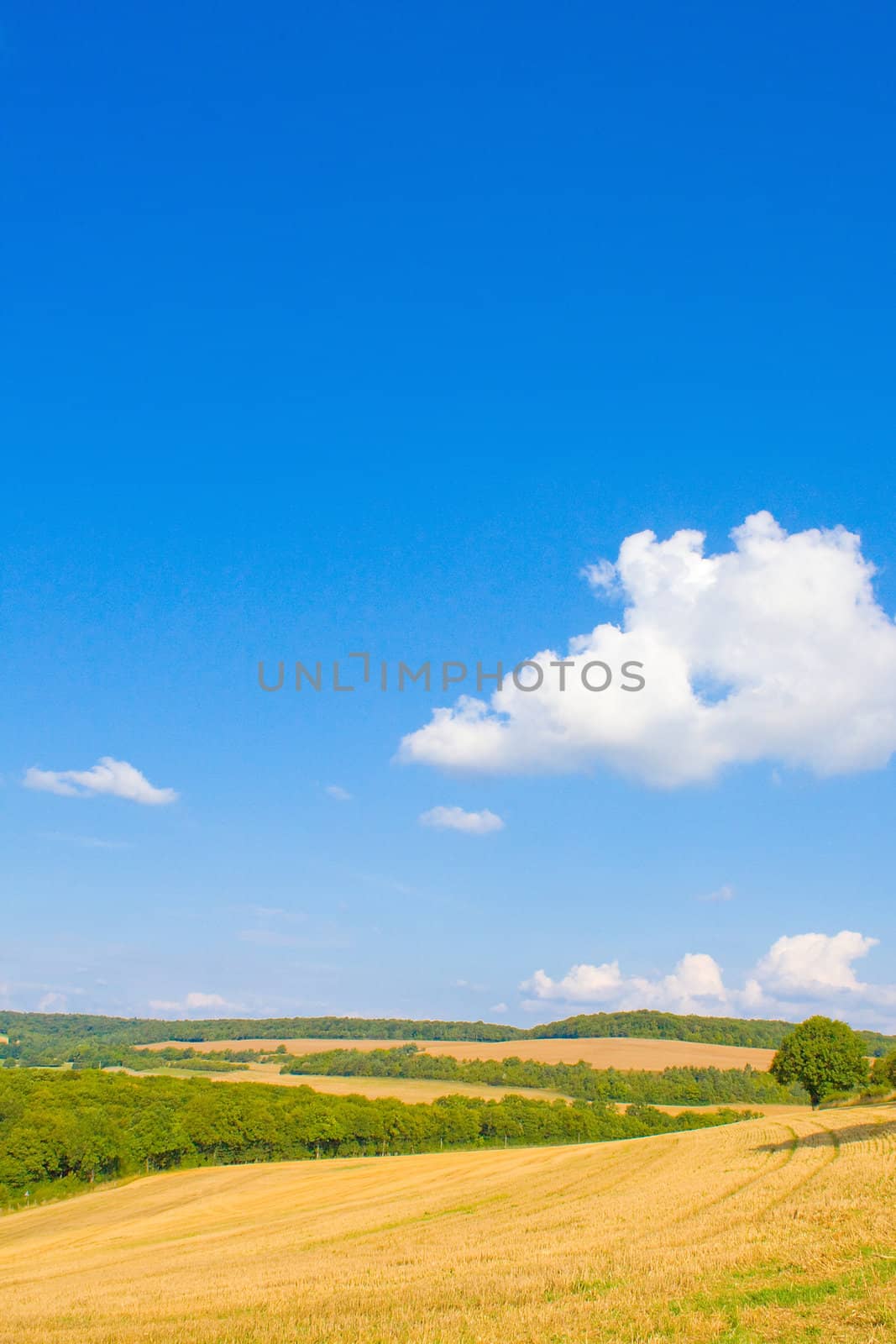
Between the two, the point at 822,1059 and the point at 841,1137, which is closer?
the point at 841,1137

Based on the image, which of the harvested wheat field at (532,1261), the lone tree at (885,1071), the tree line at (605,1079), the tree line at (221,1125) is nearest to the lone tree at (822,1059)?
the lone tree at (885,1071)

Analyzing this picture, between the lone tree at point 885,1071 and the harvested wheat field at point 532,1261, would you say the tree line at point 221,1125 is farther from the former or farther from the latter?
the lone tree at point 885,1071

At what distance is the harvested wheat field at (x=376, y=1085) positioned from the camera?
149750 mm

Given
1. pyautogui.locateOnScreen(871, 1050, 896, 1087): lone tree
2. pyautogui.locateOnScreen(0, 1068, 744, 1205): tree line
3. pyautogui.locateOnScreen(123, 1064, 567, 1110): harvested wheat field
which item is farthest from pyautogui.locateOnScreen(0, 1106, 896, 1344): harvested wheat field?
pyautogui.locateOnScreen(123, 1064, 567, 1110): harvested wheat field

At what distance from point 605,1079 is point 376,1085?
41.7 meters

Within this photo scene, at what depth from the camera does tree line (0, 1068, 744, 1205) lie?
99625 mm

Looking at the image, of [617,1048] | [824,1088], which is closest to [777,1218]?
[824,1088]

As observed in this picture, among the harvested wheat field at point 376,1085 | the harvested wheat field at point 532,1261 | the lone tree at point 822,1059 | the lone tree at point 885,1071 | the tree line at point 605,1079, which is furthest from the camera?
the tree line at point 605,1079

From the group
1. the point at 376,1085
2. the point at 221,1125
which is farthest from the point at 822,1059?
the point at 376,1085

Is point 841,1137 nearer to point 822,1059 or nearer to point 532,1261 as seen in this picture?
point 532,1261

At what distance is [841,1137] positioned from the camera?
2061 inches

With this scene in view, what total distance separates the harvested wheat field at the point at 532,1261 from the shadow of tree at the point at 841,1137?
0.32 meters

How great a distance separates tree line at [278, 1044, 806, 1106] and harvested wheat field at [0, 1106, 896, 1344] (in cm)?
10565

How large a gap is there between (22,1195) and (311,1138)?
36650 millimetres
